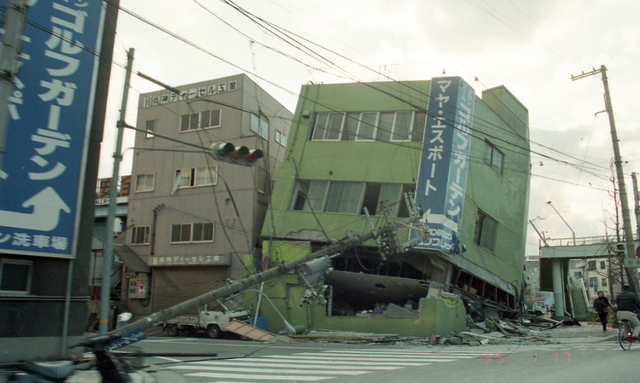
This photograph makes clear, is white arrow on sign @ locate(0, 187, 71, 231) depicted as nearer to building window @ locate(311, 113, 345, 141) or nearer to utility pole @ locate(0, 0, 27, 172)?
utility pole @ locate(0, 0, 27, 172)

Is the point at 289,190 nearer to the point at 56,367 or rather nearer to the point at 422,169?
the point at 422,169

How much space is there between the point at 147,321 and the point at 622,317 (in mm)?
12286

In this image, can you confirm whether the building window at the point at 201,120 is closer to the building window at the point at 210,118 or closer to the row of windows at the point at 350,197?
the building window at the point at 210,118

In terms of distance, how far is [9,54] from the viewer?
6191mm

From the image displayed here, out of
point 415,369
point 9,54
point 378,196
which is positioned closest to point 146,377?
point 415,369

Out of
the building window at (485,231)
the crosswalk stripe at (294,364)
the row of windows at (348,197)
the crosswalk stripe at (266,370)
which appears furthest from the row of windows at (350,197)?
the crosswalk stripe at (266,370)

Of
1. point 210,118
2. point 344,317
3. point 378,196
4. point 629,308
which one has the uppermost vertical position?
point 210,118

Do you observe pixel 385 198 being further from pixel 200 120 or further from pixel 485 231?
pixel 200 120

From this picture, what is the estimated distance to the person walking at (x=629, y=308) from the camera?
13516 mm

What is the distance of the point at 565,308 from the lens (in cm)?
A: 4331

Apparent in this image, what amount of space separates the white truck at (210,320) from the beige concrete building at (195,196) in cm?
323

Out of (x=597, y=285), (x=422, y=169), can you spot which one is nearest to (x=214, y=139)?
(x=422, y=169)

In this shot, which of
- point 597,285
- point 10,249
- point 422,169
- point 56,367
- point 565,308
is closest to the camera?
point 56,367

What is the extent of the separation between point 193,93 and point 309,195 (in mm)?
10736
